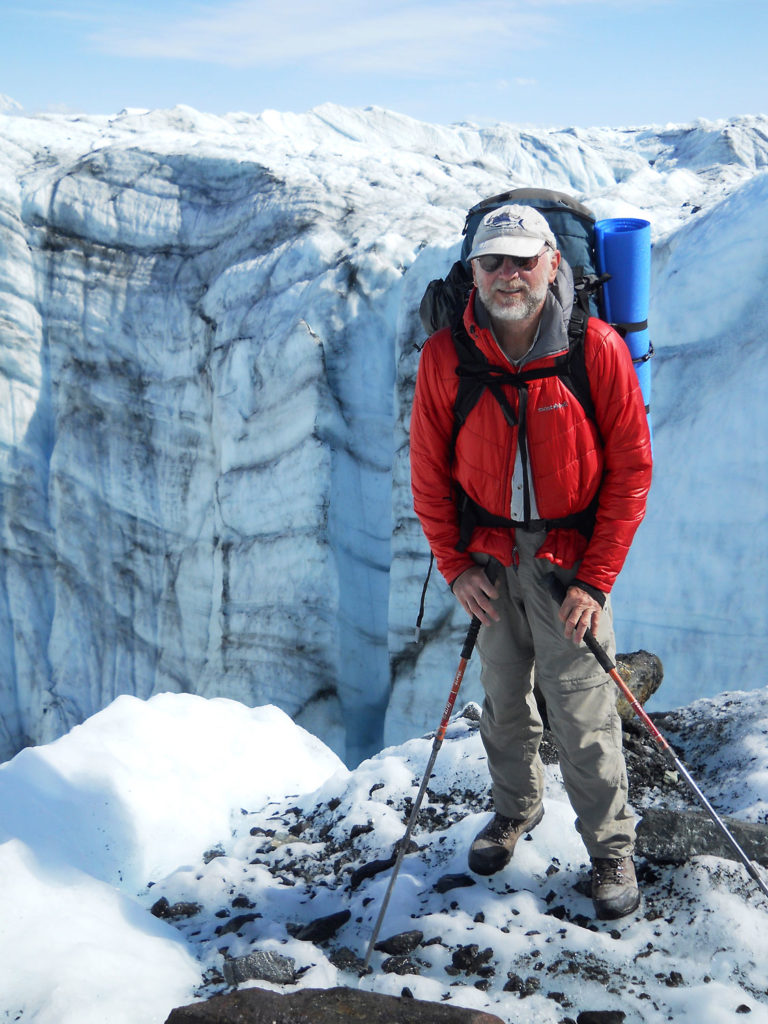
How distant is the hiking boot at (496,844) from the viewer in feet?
9.82

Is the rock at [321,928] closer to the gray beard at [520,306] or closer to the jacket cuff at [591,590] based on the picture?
the jacket cuff at [591,590]

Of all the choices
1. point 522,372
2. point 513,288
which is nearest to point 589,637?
point 522,372

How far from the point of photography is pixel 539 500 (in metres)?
2.49

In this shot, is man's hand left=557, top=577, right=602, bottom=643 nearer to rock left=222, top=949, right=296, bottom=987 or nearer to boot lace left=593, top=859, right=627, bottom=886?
boot lace left=593, top=859, right=627, bottom=886

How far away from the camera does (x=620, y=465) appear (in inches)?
95.8

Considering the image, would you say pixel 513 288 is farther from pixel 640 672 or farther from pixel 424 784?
pixel 640 672

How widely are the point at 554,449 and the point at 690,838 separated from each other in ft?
5.07

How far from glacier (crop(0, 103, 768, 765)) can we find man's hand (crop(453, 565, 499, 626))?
4.21 metres

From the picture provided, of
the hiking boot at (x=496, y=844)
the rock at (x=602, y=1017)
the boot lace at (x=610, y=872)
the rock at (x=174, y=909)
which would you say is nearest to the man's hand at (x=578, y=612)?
the boot lace at (x=610, y=872)

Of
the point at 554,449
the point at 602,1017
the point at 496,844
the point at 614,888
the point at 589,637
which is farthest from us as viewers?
the point at 496,844

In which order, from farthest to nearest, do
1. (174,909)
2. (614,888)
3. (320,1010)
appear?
(174,909)
(614,888)
(320,1010)

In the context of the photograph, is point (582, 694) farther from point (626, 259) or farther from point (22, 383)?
point (22, 383)

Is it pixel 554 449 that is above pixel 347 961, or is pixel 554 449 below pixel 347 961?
above

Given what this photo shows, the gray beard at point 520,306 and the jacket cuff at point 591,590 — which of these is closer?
the gray beard at point 520,306
